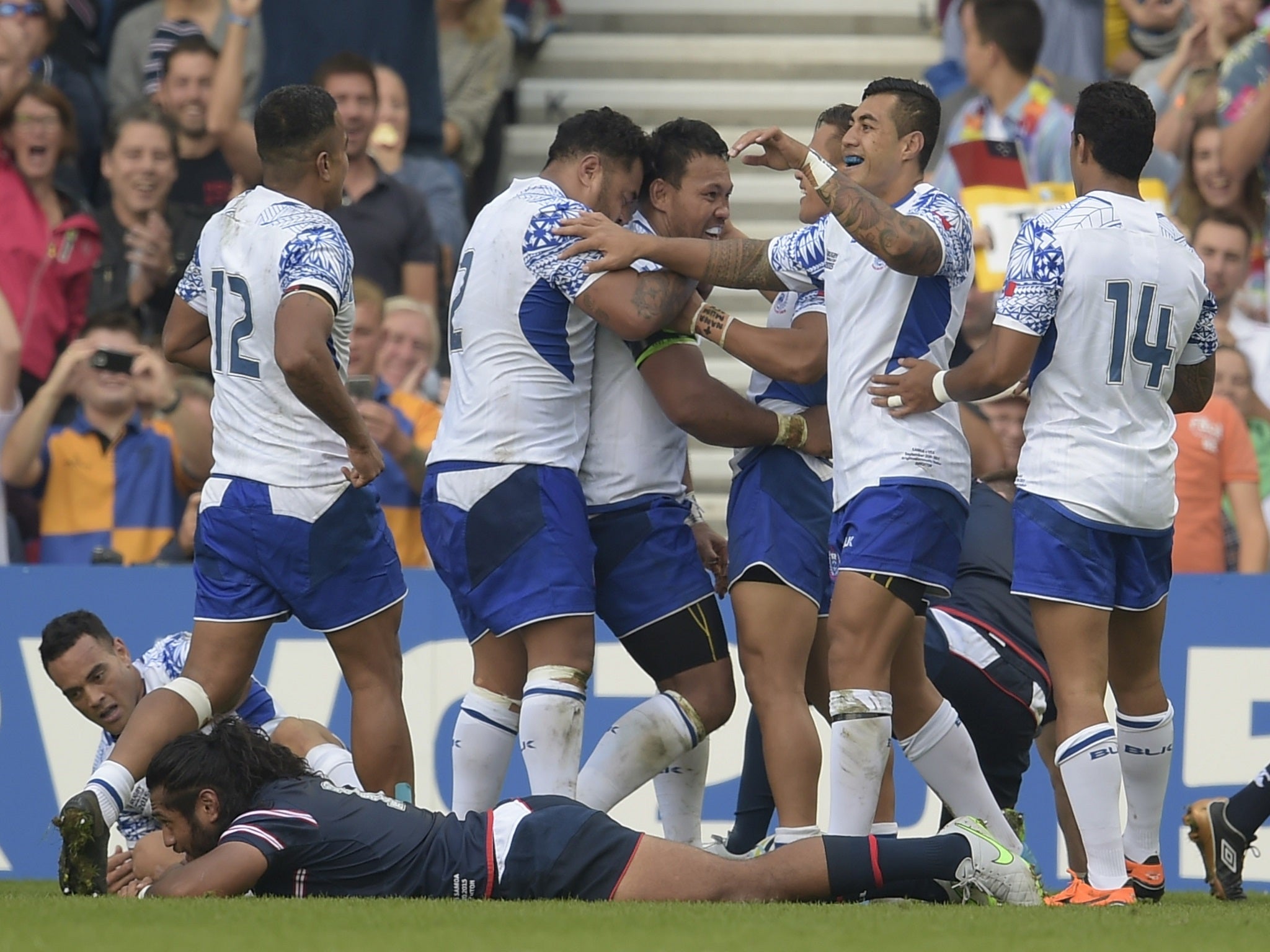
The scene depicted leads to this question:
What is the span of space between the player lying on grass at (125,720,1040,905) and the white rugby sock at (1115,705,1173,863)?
2.12ft

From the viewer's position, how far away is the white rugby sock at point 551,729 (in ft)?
20.6

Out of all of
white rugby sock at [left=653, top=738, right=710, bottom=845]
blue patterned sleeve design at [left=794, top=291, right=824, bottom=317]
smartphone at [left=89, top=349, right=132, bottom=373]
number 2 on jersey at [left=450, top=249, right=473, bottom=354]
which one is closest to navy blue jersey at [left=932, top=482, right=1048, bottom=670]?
white rugby sock at [left=653, top=738, right=710, bottom=845]

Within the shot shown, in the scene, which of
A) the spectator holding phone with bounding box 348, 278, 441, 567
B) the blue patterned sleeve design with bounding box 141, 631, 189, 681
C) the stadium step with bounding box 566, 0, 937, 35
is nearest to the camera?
the blue patterned sleeve design with bounding box 141, 631, 189, 681

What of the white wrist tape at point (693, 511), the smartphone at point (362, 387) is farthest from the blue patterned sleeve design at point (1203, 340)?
the smartphone at point (362, 387)

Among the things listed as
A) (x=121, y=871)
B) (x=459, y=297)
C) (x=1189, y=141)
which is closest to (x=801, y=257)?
(x=459, y=297)

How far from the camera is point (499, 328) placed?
6.48 m

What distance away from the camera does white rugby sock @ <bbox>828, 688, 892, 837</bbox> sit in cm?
596

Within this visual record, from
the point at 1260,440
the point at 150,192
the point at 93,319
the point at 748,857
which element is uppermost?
the point at 150,192

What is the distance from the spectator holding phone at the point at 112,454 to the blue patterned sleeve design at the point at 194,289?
2.68 m

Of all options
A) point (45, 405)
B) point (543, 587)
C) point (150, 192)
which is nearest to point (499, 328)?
point (543, 587)

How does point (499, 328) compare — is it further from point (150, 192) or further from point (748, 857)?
point (150, 192)

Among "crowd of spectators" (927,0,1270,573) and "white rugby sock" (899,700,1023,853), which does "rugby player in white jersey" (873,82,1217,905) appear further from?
"crowd of spectators" (927,0,1270,573)

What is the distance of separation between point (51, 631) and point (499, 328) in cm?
204

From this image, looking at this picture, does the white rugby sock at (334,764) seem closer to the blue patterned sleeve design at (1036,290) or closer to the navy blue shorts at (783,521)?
the navy blue shorts at (783,521)
